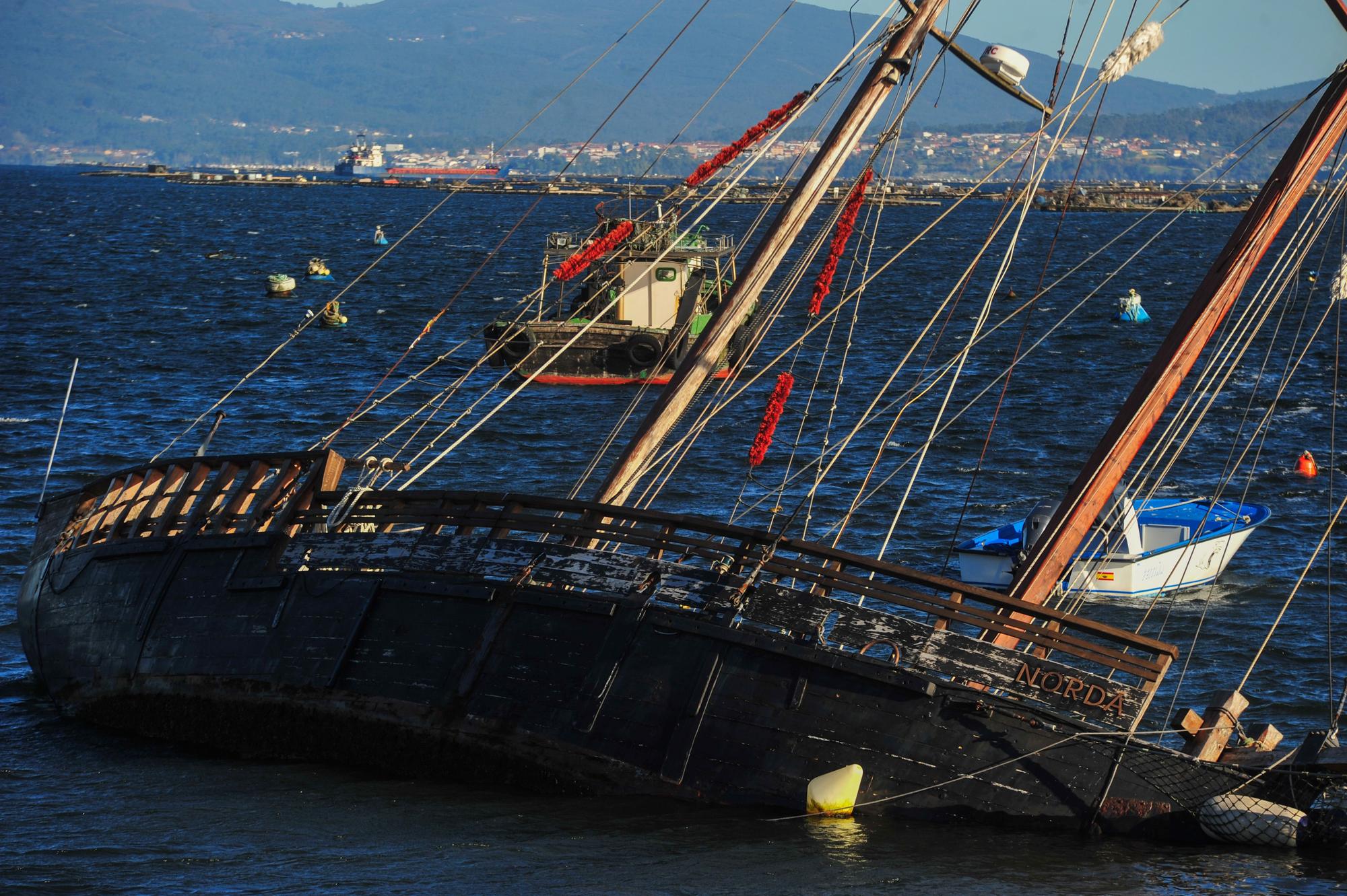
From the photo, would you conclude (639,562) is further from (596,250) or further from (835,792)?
(596,250)

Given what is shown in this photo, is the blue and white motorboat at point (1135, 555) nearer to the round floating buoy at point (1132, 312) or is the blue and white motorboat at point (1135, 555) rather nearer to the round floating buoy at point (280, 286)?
the round floating buoy at point (1132, 312)

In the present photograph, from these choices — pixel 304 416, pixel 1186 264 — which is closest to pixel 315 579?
pixel 304 416

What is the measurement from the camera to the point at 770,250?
665 inches

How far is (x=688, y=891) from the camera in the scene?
38.0 ft

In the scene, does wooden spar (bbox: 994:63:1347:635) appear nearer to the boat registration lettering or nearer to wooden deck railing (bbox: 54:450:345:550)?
the boat registration lettering

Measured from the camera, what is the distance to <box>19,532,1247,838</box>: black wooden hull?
44.4 ft

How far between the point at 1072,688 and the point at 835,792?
2.42 meters

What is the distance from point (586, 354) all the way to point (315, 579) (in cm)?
3484

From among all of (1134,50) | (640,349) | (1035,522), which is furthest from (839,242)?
(640,349)

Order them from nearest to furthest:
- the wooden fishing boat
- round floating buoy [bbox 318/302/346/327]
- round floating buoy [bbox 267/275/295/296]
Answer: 1. the wooden fishing boat
2. round floating buoy [bbox 318/302/346/327]
3. round floating buoy [bbox 267/275/295/296]

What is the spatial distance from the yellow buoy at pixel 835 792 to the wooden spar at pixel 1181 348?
2663 mm

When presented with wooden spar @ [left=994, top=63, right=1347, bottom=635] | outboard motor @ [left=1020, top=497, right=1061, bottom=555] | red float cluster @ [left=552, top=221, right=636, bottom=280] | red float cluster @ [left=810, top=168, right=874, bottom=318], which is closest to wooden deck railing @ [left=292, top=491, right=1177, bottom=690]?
wooden spar @ [left=994, top=63, right=1347, bottom=635]

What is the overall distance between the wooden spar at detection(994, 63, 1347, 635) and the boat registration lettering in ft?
5.83

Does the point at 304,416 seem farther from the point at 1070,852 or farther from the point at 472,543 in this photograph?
the point at 1070,852
